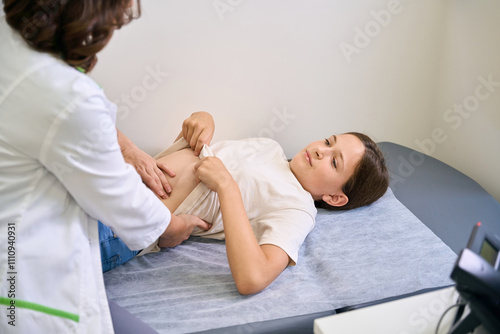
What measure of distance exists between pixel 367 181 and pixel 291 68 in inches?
26.2

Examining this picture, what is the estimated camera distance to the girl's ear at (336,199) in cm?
164

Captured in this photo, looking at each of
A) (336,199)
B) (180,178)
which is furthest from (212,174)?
(336,199)

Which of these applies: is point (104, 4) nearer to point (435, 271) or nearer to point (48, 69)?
point (48, 69)

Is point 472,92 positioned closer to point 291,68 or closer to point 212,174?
point 291,68

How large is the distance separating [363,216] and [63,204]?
1093 millimetres

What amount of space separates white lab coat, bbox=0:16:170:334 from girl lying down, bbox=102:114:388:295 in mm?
349

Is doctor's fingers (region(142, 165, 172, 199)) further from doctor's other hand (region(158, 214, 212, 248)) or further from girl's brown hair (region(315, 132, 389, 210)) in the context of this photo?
girl's brown hair (region(315, 132, 389, 210))

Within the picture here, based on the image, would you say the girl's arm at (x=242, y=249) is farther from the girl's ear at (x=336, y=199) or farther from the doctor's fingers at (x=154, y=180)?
the girl's ear at (x=336, y=199)

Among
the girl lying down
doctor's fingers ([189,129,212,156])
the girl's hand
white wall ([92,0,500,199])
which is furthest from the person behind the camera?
white wall ([92,0,500,199])

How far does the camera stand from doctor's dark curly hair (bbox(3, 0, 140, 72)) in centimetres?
82

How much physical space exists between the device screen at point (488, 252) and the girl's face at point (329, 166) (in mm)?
757

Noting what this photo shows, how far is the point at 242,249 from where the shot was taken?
1258 mm

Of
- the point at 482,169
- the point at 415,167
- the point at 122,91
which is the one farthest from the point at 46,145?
the point at 482,169

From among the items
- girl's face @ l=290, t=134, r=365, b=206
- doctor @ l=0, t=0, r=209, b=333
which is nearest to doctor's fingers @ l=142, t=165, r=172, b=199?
doctor @ l=0, t=0, r=209, b=333
